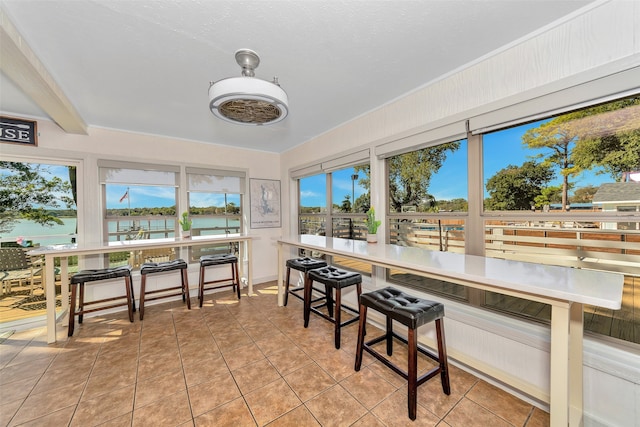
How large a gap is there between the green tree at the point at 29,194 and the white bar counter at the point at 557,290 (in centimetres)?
412

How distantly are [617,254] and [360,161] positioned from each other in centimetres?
221

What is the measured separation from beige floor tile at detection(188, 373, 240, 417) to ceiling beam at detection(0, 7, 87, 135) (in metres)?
2.49

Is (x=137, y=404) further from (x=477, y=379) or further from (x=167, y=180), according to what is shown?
(x=167, y=180)

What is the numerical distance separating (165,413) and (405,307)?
1728 millimetres

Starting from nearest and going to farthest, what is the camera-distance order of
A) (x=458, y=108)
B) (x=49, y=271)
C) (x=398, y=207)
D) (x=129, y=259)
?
(x=458, y=108), (x=49, y=271), (x=398, y=207), (x=129, y=259)

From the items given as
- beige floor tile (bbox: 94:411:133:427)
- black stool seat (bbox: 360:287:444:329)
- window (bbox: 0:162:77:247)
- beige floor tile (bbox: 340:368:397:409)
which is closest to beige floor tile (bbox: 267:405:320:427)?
beige floor tile (bbox: 340:368:397:409)

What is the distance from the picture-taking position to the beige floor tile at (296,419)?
1.51 m

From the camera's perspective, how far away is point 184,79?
7.07 ft

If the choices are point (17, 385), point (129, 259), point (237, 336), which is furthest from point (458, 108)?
point (129, 259)

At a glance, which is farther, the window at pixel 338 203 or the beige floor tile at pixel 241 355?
the window at pixel 338 203

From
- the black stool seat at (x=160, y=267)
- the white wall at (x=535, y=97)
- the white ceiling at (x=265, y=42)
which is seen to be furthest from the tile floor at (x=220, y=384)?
the white ceiling at (x=265, y=42)

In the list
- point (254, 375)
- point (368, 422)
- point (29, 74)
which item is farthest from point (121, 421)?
point (29, 74)

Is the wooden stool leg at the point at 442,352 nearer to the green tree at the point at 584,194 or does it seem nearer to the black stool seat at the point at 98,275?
the green tree at the point at 584,194

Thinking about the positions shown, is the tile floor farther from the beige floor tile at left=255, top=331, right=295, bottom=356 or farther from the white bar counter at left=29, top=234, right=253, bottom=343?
the white bar counter at left=29, top=234, right=253, bottom=343
